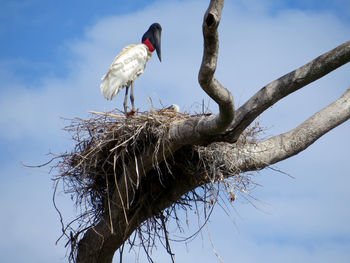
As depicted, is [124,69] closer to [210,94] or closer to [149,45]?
[149,45]

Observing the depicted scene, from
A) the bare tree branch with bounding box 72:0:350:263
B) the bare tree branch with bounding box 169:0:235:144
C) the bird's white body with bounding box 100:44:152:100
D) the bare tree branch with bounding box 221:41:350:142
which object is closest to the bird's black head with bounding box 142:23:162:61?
the bird's white body with bounding box 100:44:152:100

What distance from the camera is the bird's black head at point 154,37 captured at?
25.8 ft

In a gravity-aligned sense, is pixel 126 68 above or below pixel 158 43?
below

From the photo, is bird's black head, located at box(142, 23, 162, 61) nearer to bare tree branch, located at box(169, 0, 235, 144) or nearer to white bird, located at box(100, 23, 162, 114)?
white bird, located at box(100, 23, 162, 114)

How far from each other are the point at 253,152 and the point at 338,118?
38.4 inches

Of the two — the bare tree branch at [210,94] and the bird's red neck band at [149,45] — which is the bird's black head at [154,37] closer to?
the bird's red neck band at [149,45]

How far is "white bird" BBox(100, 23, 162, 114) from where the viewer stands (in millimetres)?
7083

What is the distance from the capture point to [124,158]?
5.28m

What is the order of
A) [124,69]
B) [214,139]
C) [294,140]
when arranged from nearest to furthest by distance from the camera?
[214,139] → [294,140] → [124,69]

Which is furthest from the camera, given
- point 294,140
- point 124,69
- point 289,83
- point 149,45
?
point 149,45

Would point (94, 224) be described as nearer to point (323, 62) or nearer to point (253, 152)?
point (253, 152)

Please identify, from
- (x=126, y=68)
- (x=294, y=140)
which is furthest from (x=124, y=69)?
(x=294, y=140)

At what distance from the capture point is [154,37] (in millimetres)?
7898

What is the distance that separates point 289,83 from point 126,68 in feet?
11.6
